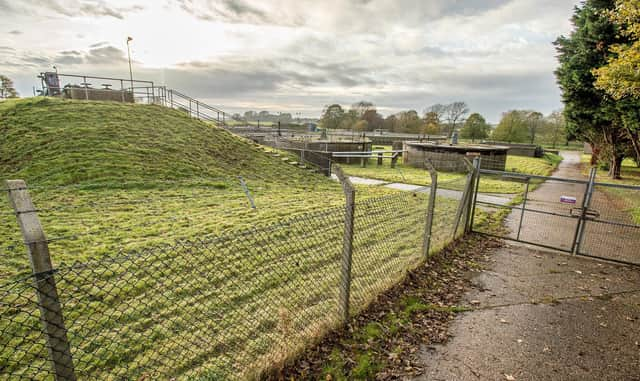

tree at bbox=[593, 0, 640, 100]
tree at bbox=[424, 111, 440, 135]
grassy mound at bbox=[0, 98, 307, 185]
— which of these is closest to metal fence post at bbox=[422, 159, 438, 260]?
tree at bbox=[593, 0, 640, 100]

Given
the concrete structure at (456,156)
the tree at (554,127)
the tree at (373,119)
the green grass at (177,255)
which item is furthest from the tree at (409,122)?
the green grass at (177,255)

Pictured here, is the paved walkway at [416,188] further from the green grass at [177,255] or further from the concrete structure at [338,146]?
the concrete structure at [338,146]

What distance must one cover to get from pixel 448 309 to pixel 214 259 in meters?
3.41

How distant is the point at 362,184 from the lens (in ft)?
43.0

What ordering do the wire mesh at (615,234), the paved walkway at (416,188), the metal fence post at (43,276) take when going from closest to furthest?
the metal fence post at (43,276) → the wire mesh at (615,234) → the paved walkway at (416,188)

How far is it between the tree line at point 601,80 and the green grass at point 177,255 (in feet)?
20.0

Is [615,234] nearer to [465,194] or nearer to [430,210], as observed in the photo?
[465,194]

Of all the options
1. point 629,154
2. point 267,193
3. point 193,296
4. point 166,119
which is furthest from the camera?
point 629,154

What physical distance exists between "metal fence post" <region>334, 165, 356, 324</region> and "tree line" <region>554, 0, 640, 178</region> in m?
8.96

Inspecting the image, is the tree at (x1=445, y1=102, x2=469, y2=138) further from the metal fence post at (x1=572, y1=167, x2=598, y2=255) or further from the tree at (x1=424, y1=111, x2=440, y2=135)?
the metal fence post at (x1=572, y1=167, x2=598, y2=255)

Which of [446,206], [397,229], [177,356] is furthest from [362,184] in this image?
[177,356]

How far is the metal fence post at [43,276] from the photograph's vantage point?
1472 millimetres

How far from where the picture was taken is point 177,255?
2.84 meters

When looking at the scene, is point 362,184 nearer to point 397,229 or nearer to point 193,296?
point 397,229
